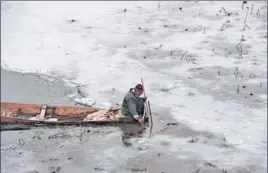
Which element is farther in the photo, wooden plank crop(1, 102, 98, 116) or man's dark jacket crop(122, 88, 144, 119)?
wooden plank crop(1, 102, 98, 116)

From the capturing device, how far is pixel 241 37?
18.4m

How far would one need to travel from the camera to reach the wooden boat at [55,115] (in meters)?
12.3

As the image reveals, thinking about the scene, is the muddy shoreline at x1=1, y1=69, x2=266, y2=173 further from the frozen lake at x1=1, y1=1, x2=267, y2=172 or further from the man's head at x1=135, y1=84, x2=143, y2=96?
the man's head at x1=135, y1=84, x2=143, y2=96

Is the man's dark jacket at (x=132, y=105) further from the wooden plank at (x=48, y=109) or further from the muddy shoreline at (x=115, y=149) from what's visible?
the wooden plank at (x=48, y=109)

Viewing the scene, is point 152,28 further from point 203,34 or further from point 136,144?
point 136,144

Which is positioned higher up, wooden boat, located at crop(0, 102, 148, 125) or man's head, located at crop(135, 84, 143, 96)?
man's head, located at crop(135, 84, 143, 96)

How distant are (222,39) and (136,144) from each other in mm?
8014

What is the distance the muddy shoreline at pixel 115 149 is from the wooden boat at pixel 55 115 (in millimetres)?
211

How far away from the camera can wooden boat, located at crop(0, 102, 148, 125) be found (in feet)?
40.3

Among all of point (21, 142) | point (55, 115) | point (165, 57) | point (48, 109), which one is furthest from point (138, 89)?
point (165, 57)

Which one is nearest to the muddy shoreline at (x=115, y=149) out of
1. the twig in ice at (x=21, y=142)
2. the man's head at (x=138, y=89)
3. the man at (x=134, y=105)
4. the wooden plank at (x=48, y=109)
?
the twig in ice at (x=21, y=142)

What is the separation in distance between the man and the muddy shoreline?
1.04 feet

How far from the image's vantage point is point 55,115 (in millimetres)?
12938

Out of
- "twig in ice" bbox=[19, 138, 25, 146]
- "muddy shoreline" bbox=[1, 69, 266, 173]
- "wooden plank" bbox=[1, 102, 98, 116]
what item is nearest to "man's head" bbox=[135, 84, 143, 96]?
"muddy shoreline" bbox=[1, 69, 266, 173]
